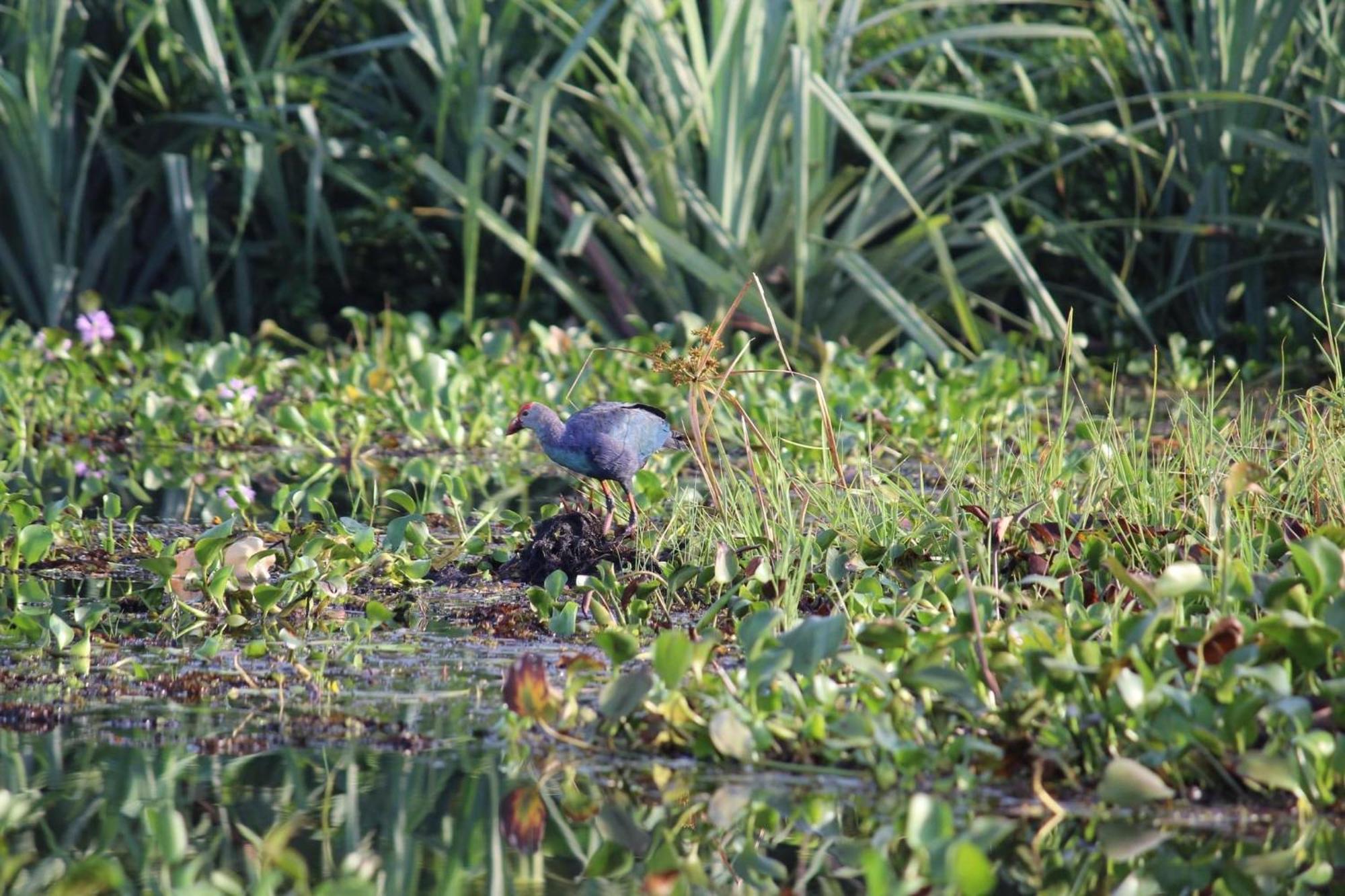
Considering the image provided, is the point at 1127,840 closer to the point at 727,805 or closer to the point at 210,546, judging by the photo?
the point at 727,805

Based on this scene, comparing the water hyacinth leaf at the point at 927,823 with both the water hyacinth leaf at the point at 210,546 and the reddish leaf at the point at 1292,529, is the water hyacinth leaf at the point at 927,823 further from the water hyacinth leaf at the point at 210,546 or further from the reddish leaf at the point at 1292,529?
the water hyacinth leaf at the point at 210,546

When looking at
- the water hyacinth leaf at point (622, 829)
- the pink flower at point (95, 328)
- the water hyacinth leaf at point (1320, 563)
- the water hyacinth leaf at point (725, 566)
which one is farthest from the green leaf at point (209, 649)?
the pink flower at point (95, 328)

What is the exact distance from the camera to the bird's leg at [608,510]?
4.21 m

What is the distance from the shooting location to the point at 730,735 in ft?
8.71

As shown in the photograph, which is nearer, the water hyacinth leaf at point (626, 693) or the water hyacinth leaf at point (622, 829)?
the water hyacinth leaf at point (622, 829)

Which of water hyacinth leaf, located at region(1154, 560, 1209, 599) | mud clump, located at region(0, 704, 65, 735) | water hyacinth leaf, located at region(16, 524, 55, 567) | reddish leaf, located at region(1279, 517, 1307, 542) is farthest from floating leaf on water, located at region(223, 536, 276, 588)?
reddish leaf, located at region(1279, 517, 1307, 542)

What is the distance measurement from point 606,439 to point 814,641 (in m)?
1.50

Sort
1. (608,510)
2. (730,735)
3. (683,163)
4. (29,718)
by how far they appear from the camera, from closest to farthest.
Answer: (730,735) < (29,718) < (608,510) < (683,163)

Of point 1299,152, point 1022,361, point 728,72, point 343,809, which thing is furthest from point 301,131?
point 343,809

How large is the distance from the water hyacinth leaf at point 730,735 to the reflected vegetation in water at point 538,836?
60 mm

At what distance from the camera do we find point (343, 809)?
2.58 meters

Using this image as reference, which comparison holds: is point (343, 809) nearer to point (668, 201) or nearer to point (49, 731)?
point (49, 731)

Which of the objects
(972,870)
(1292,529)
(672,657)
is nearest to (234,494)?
(672,657)

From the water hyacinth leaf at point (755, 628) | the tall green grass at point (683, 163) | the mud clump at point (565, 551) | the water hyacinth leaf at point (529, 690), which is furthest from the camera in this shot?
the tall green grass at point (683, 163)
